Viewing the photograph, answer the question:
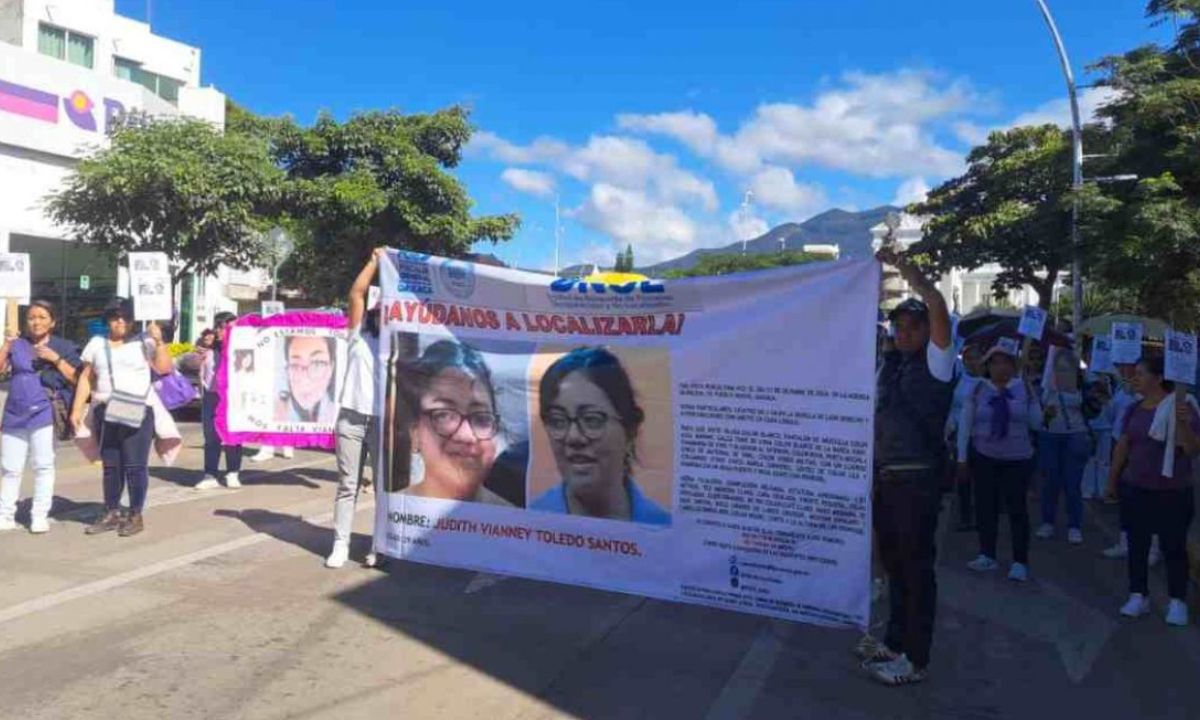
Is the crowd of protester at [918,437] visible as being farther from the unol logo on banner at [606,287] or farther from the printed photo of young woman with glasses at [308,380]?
the unol logo on banner at [606,287]

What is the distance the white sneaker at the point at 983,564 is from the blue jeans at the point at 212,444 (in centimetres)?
714

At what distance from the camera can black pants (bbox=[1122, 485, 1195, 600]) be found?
642 cm

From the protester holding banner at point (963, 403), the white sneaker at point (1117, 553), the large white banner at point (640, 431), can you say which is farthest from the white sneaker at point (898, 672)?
the white sneaker at point (1117, 553)

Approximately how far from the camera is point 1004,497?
307 inches

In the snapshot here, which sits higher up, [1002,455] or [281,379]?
[281,379]

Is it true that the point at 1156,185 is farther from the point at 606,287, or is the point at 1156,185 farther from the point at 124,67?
the point at 124,67

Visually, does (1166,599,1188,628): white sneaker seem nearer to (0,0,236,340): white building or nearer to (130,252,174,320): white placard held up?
(130,252,174,320): white placard held up

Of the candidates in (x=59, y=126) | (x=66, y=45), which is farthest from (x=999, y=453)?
(x=66, y=45)

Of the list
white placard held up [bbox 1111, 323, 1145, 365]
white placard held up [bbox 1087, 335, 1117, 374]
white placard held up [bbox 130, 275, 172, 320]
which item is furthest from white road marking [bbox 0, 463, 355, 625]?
white placard held up [bbox 1087, 335, 1117, 374]

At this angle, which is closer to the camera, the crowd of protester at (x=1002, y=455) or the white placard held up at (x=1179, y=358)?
the crowd of protester at (x=1002, y=455)

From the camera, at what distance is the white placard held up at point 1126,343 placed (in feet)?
25.7

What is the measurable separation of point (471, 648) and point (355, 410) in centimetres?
218

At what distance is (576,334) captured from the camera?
19.1 feet

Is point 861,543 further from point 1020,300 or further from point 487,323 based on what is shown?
point 1020,300
